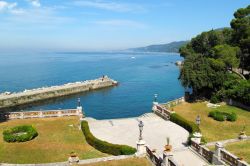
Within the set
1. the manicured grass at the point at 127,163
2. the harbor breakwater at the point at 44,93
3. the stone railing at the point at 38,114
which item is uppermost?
the stone railing at the point at 38,114

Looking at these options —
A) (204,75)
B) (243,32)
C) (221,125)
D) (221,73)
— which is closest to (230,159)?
(221,125)

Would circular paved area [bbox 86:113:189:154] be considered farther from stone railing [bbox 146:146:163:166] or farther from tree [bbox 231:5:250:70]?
tree [bbox 231:5:250:70]

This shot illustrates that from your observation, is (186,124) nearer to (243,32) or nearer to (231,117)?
(231,117)

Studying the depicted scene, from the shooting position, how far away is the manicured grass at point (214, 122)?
33969 millimetres

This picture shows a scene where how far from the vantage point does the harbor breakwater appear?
67938 millimetres

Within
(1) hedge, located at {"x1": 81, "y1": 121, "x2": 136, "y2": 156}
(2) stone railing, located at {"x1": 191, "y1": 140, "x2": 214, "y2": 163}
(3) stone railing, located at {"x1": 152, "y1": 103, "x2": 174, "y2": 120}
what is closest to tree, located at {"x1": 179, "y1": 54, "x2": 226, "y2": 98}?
(3) stone railing, located at {"x1": 152, "y1": 103, "x2": 174, "y2": 120}

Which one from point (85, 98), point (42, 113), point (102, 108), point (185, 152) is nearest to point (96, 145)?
point (185, 152)

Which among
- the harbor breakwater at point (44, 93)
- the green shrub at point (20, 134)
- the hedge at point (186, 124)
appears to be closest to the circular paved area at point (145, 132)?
the hedge at point (186, 124)

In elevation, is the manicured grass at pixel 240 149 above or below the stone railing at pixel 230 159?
below

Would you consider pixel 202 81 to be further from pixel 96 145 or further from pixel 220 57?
pixel 96 145

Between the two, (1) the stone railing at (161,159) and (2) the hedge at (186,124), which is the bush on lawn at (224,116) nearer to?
(2) the hedge at (186,124)

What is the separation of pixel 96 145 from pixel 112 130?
18.2 ft

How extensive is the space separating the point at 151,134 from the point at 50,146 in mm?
10766

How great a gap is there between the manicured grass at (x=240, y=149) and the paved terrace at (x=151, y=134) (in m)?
3.58
